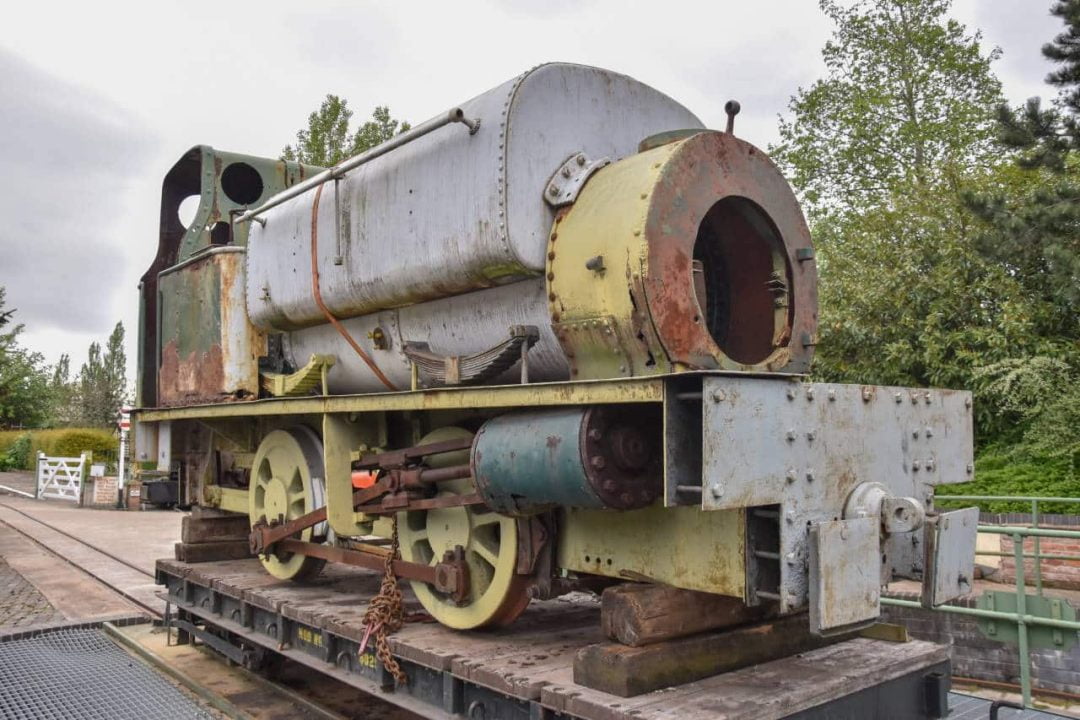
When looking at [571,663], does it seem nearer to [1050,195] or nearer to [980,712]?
[980,712]

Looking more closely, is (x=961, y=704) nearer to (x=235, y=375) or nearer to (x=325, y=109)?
(x=235, y=375)

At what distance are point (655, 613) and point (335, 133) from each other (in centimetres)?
1776

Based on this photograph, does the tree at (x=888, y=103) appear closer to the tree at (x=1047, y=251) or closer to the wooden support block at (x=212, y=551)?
the tree at (x=1047, y=251)

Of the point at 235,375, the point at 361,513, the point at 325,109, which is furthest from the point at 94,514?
the point at 361,513

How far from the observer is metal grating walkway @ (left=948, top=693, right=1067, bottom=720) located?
4.70 m

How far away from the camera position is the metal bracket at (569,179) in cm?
390

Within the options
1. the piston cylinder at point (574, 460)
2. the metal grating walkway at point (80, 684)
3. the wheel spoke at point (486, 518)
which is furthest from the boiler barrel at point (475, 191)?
the metal grating walkway at point (80, 684)

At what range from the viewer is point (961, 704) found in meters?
4.98

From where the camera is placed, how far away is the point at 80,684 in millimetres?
6035

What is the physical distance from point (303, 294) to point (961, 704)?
14.2ft

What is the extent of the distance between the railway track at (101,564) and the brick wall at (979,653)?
6.51 meters

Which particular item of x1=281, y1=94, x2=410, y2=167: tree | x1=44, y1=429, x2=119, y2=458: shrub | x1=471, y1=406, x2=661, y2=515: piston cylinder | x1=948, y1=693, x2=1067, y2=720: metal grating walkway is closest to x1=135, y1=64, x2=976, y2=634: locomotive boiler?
x1=471, y1=406, x2=661, y2=515: piston cylinder

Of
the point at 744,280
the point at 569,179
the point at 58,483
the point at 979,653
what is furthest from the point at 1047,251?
the point at 58,483

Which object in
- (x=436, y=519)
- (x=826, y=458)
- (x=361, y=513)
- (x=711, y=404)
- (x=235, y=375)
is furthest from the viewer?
(x=235, y=375)
